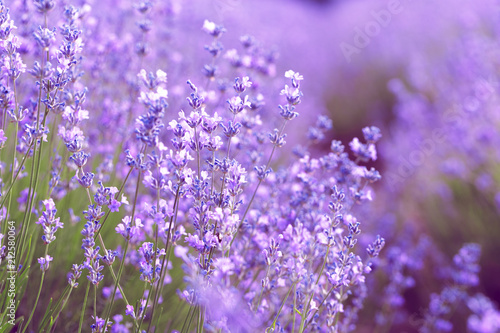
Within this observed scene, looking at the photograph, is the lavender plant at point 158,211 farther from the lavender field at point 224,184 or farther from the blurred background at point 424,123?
the blurred background at point 424,123

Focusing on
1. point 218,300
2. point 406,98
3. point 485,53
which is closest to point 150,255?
point 218,300

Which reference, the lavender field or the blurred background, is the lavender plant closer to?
the lavender field

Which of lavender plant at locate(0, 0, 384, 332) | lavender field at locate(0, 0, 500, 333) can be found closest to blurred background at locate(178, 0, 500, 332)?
lavender field at locate(0, 0, 500, 333)

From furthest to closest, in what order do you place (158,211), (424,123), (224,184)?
(424,123) < (224,184) < (158,211)

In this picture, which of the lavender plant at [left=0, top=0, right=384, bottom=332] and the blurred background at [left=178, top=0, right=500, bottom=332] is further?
the blurred background at [left=178, top=0, right=500, bottom=332]

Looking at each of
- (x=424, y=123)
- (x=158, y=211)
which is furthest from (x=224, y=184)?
(x=424, y=123)

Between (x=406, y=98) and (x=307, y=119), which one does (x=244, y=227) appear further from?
(x=307, y=119)

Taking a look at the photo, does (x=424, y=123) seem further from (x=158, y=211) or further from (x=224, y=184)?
(x=158, y=211)

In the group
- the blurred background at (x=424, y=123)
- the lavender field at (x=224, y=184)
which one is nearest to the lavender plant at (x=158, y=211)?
the lavender field at (x=224, y=184)
